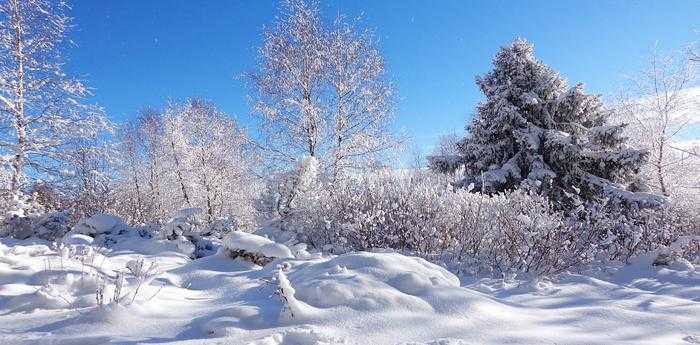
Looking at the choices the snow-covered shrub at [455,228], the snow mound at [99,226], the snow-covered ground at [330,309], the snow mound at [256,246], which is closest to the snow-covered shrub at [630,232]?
the snow-covered shrub at [455,228]

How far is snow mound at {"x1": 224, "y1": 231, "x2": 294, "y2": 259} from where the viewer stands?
5.33m

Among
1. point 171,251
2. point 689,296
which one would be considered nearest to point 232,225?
point 171,251

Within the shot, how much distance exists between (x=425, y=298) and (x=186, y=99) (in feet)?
62.4

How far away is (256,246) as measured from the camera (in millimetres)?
5371

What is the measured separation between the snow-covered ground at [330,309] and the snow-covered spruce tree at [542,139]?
17.2 ft

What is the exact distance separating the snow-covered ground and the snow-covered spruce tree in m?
5.23

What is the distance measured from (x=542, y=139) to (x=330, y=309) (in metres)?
8.39

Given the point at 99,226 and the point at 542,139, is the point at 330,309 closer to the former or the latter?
the point at 99,226

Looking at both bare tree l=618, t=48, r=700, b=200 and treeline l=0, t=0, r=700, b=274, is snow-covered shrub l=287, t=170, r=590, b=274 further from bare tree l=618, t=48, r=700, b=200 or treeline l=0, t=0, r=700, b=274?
bare tree l=618, t=48, r=700, b=200

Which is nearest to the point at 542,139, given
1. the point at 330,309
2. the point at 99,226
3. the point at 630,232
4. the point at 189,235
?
the point at 630,232

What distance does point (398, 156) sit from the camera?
1285 centimetres

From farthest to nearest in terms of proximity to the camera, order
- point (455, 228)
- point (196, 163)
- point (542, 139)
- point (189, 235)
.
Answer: point (196, 163)
point (542, 139)
point (189, 235)
point (455, 228)

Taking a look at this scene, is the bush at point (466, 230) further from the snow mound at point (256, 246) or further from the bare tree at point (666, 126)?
the bare tree at point (666, 126)

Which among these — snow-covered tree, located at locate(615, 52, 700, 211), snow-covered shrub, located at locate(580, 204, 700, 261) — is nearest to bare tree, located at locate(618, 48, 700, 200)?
snow-covered tree, located at locate(615, 52, 700, 211)
